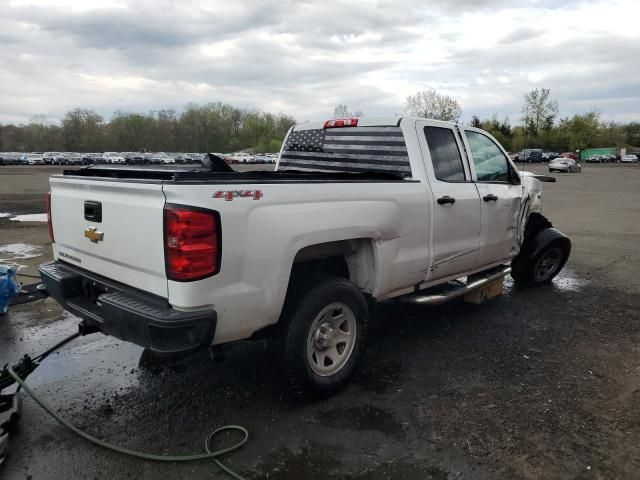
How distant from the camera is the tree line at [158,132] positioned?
290ft

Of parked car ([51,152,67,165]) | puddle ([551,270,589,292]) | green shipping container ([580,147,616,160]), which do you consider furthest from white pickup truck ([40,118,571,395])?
green shipping container ([580,147,616,160])

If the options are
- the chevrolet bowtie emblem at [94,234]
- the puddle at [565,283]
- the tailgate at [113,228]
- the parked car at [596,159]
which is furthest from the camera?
the parked car at [596,159]

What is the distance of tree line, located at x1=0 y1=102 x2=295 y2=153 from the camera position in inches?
3479

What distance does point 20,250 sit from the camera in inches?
328

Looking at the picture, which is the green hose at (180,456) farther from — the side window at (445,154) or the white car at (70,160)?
the white car at (70,160)

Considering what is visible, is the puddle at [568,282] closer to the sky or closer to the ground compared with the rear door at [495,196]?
closer to the ground

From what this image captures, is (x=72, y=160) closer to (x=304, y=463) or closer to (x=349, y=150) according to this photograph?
(x=349, y=150)

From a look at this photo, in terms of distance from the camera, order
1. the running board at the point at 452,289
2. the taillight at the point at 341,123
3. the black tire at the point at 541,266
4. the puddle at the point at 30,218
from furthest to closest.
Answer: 1. the puddle at the point at 30,218
2. the black tire at the point at 541,266
3. the taillight at the point at 341,123
4. the running board at the point at 452,289

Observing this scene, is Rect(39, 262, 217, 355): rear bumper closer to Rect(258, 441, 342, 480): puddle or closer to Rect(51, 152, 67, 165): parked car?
Rect(258, 441, 342, 480): puddle

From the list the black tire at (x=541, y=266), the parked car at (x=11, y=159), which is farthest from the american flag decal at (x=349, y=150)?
the parked car at (x=11, y=159)

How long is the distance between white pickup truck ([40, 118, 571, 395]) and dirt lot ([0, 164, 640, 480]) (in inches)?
17.6

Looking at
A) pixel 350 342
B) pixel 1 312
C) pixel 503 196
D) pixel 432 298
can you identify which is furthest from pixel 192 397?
pixel 503 196

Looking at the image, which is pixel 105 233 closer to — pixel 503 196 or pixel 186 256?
pixel 186 256

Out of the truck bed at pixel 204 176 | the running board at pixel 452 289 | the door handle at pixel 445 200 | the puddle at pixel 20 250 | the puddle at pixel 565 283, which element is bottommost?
the puddle at pixel 565 283
